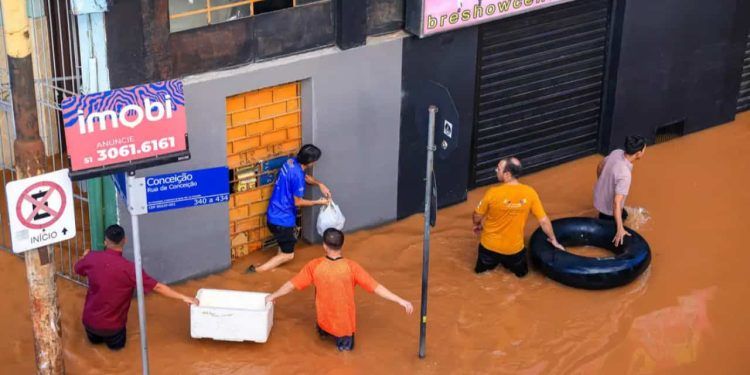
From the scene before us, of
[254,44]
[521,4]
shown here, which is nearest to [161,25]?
[254,44]

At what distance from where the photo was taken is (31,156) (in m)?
9.39

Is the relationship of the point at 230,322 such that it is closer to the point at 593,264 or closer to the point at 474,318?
the point at 474,318

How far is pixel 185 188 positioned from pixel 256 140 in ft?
10.5

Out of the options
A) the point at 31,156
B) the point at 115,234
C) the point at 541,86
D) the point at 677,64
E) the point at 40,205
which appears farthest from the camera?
the point at 677,64

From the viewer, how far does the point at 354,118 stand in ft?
42.7

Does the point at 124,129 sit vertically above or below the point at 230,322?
above

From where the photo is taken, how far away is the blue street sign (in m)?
9.20

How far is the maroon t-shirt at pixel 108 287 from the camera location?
1066 cm

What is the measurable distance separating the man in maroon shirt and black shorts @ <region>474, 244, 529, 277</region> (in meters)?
3.25

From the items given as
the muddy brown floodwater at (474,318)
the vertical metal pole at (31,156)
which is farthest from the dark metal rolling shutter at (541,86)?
the vertical metal pole at (31,156)

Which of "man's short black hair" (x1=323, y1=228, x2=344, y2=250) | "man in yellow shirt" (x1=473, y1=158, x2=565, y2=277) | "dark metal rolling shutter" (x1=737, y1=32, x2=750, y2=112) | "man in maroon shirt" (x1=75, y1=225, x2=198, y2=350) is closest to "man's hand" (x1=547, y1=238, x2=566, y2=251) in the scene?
"man in yellow shirt" (x1=473, y1=158, x2=565, y2=277)

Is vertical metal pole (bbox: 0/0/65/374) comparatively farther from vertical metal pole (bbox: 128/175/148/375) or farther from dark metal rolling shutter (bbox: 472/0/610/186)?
dark metal rolling shutter (bbox: 472/0/610/186)

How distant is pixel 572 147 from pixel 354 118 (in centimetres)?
373

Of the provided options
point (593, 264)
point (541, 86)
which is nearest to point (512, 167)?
point (593, 264)
